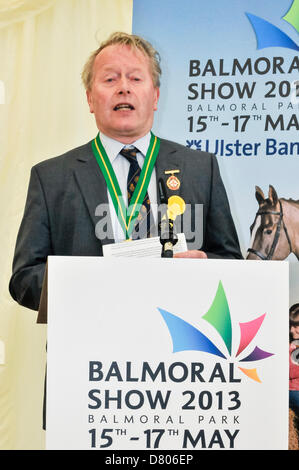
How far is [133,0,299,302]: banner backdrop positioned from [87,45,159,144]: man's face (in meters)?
0.37

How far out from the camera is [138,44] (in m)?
3.77

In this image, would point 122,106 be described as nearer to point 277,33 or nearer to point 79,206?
point 79,206

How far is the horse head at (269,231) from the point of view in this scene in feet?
12.9

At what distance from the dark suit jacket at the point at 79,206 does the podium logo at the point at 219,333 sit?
3.96ft

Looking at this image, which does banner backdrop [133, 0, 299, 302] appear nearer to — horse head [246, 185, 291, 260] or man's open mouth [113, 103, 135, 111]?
horse head [246, 185, 291, 260]

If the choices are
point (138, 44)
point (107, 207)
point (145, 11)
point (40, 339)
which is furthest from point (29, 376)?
point (145, 11)

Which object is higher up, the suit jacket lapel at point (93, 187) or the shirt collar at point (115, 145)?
the shirt collar at point (115, 145)

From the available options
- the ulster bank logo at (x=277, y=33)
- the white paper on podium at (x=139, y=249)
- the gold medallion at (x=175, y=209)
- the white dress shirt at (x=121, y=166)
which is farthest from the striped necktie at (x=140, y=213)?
the ulster bank logo at (x=277, y=33)

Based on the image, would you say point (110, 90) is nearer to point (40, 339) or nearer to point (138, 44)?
point (138, 44)

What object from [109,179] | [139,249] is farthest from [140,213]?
[139,249]

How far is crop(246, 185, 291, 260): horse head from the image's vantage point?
393 centimetres

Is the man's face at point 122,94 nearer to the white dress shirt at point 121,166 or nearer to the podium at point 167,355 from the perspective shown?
the white dress shirt at point 121,166

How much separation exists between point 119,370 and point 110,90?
196cm
